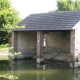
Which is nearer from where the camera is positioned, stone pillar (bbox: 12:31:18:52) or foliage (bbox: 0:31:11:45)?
stone pillar (bbox: 12:31:18:52)

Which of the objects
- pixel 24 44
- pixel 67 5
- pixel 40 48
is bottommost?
pixel 40 48

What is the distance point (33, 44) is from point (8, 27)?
21199 mm

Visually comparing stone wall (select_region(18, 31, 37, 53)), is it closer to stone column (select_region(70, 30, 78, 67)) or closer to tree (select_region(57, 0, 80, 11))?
stone column (select_region(70, 30, 78, 67))

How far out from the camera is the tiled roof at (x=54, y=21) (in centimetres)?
2123

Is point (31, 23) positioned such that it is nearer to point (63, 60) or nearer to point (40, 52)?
point (40, 52)

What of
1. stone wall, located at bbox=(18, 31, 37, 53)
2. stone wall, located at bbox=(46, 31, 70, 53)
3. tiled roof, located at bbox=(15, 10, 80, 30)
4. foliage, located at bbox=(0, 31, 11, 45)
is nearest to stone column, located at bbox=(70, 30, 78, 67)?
tiled roof, located at bbox=(15, 10, 80, 30)

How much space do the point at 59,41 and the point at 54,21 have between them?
5047 millimetres

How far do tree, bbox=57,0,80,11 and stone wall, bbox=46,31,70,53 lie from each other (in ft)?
124

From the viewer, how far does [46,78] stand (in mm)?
15109

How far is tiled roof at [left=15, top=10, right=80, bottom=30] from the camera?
836 inches

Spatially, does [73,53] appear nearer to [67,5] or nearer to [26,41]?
[26,41]

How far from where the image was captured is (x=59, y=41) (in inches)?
1087

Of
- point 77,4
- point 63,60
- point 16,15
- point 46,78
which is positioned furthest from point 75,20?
point 77,4

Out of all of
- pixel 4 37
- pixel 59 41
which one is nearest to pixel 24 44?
pixel 59 41
